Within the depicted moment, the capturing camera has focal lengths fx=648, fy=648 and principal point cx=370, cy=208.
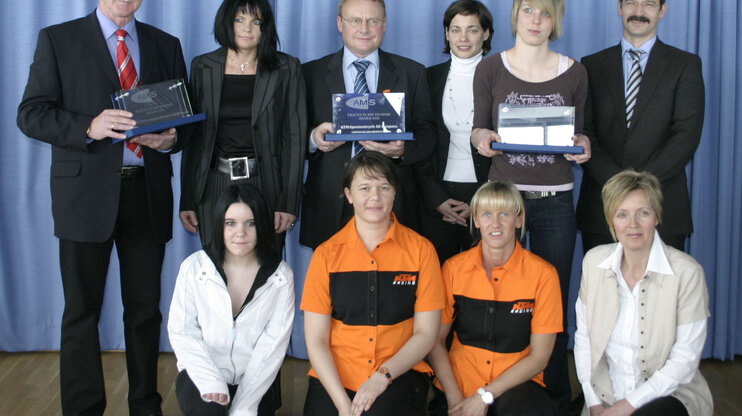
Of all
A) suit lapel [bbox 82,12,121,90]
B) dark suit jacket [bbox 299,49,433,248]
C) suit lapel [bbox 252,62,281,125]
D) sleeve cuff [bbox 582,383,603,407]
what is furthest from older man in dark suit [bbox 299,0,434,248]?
sleeve cuff [bbox 582,383,603,407]

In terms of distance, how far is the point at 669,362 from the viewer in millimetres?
2408

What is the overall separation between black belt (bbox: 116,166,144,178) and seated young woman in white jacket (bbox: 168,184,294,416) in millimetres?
523

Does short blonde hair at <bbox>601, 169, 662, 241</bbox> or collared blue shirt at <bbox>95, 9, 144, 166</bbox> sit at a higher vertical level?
collared blue shirt at <bbox>95, 9, 144, 166</bbox>

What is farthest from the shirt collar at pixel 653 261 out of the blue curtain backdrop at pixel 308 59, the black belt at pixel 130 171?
the black belt at pixel 130 171

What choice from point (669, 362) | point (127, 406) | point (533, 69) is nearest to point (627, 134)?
point (533, 69)

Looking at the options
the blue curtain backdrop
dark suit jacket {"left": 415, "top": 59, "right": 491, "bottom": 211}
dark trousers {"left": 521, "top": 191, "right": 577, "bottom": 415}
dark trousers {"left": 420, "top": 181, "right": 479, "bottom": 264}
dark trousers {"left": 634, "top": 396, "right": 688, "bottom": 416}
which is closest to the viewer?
dark trousers {"left": 634, "top": 396, "right": 688, "bottom": 416}

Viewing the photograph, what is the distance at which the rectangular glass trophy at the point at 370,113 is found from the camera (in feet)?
9.50

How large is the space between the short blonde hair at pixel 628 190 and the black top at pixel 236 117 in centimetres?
157

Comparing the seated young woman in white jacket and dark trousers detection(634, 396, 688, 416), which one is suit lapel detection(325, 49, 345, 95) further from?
dark trousers detection(634, 396, 688, 416)

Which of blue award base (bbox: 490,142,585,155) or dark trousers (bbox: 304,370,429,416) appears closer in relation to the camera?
dark trousers (bbox: 304,370,429,416)

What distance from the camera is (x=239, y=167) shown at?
118 inches

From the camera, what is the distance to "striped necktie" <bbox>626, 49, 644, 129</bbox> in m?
3.12

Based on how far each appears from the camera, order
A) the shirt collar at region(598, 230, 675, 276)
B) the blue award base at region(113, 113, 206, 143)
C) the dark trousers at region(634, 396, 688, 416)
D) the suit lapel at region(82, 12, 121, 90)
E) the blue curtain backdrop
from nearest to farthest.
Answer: the dark trousers at region(634, 396, 688, 416)
the shirt collar at region(598, 230, 675, 276)
the blue award base at region(113, 113, 206, 143)
the suit lapel at region(82, 12, 121, 90)
the blue curtain backdrop

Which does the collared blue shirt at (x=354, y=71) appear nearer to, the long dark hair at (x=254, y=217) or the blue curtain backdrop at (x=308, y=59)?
the long dark hair at (x=254, y=217)
